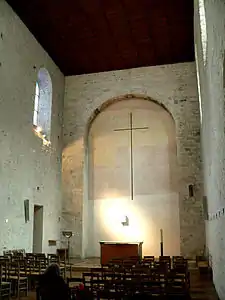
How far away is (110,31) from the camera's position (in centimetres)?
1219

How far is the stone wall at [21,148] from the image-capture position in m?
10.3

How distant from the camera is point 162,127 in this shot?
47.2 ft

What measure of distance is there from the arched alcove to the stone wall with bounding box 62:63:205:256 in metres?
0.45

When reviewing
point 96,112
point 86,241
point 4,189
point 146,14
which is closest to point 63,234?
point 86,241

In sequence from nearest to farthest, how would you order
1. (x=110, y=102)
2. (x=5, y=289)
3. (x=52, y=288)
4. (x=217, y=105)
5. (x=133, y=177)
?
(x=52, y=288) → (x=217, y=105) → (x=5, y=289) → (x=133, y=177) → (x=110, y=102)

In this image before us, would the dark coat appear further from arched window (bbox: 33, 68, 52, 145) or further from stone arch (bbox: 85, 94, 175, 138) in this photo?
stone arch (bbox: 85, 94, 175, 138)

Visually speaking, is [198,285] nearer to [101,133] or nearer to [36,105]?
[101,133]

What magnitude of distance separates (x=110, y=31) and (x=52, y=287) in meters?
9.96

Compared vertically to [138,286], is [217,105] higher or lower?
higher

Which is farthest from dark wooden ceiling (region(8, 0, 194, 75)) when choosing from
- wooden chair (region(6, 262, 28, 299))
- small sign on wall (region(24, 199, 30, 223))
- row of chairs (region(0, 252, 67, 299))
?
wooden chair (region(6, 262, 28, 299))

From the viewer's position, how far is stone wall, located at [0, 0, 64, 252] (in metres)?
10.3

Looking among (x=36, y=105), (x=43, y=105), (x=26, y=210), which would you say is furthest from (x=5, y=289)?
(x=43, y=105)

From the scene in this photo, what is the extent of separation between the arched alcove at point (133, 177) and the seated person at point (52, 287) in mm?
9819

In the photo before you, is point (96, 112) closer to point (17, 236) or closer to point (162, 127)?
point (162, 127)
